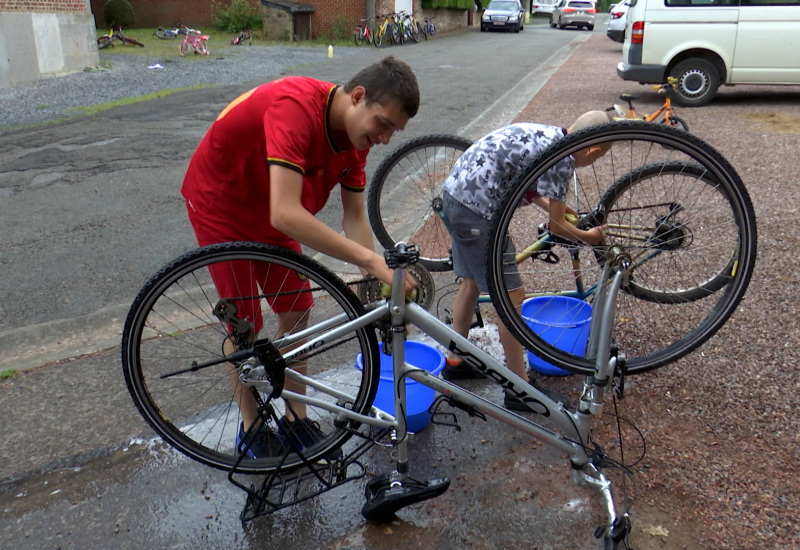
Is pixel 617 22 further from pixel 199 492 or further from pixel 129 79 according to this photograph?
pixel 199 492

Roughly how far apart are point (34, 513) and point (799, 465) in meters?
2.92

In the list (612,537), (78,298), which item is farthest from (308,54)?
(612,537)

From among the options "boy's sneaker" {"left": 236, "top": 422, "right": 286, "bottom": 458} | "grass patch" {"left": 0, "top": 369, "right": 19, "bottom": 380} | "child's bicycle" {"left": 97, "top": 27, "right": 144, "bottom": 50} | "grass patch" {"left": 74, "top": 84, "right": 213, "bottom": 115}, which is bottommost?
"grass patch" {"left": 0, "top": 369, "right": 19, "bottom": 380}

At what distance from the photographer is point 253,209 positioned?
8.15 feet

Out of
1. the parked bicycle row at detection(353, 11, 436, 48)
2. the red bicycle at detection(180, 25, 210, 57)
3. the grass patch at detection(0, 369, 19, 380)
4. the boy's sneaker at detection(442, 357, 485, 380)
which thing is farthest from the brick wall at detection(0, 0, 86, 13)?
the boy's sneaker at detection(442, 357, 485, 380)

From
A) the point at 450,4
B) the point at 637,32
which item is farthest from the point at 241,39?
the point at 637,32

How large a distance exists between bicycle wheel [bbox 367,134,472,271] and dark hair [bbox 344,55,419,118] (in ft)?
5.31

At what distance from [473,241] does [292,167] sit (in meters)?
1.12

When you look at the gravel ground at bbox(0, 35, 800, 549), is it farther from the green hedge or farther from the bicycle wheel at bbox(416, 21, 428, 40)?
the green hedge

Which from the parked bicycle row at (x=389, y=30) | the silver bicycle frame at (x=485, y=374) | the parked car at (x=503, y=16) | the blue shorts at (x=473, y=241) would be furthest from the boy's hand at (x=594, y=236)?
the parked car at (x=503, y=16)

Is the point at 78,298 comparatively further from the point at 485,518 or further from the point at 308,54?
the point at 308,54

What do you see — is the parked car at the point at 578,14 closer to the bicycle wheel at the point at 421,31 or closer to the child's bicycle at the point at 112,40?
the bicycle wheel at the point at 421,31

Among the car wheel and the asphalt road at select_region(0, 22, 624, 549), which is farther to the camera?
the car wheel

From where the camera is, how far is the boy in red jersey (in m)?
Result: 2.08
